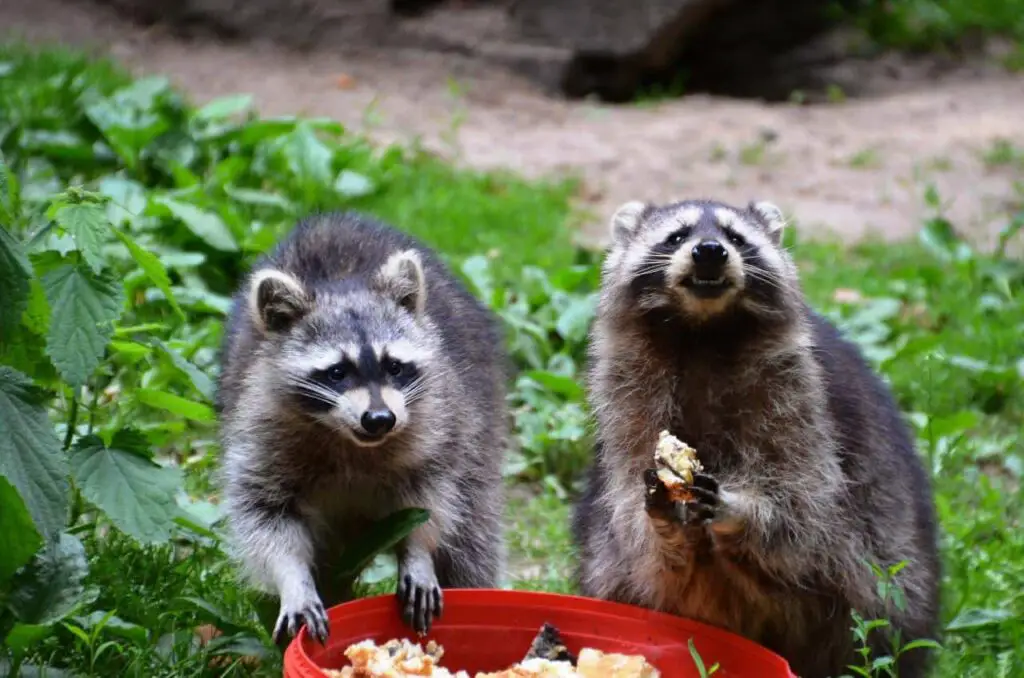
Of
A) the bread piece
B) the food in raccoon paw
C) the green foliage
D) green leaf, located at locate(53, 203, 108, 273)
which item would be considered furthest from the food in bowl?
the green foliage

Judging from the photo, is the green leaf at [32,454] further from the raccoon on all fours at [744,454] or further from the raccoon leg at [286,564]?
the raccoon on all fours at [744,454]

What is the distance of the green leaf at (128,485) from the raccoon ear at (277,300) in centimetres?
58

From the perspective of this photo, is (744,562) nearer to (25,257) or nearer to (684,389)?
(684,389)

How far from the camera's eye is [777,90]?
1133cm

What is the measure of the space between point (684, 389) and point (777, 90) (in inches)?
323

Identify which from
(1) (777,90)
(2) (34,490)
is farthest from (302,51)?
(2) (34,490)

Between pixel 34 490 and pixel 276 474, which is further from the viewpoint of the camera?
pixel 276 474

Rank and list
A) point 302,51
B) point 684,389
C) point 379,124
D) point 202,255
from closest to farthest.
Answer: point 684,389
point 202,255
point 379,124
point 302,51

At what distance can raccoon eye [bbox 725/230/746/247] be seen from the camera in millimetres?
3633

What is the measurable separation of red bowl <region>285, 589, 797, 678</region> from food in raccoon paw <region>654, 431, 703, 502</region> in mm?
379

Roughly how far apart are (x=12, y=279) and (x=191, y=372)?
106 centimetres

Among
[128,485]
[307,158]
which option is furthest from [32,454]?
[307,158]

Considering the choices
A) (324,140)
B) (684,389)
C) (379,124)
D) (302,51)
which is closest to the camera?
(684,389)

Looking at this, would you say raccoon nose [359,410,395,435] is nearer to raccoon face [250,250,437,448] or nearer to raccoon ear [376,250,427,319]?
raccoon face [250,250,437,448]
